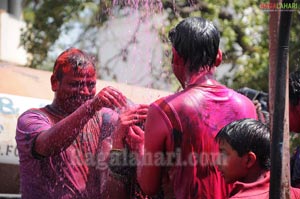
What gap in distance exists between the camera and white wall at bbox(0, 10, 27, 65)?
13.9 m

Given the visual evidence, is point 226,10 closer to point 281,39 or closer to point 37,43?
point 37,43

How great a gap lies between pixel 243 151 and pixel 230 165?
8 cm

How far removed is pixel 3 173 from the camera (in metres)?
5.07

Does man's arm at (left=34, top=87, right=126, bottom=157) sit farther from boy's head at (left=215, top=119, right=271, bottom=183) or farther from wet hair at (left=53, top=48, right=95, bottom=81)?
boy's head at (left=215, top=119, right=271, bottom=183)

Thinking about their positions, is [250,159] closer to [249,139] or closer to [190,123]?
[249,139]

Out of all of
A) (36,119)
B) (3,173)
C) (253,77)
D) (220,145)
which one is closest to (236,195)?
(220,145)

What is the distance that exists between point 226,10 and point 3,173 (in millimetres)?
4683

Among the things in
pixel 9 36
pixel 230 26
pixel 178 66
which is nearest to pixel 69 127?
pixel 178 66

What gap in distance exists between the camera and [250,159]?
2678 millimetres

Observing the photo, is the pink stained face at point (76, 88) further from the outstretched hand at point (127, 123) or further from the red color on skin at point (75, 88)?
the outstretched hand at point (127, 123)

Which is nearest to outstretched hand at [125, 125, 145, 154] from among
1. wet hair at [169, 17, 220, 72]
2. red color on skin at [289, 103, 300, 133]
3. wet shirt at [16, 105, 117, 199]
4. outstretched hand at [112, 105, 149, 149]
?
outstretched hand at [112, 105, 149, 149]

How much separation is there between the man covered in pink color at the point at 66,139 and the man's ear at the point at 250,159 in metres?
0.96

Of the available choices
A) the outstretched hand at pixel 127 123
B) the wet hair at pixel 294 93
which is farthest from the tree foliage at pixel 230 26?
the outstretched hand at pixel 127 123

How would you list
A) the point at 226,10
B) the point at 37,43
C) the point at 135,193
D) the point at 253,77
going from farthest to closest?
the point at 37,43, the point at 226,10, the point at 253,77, the point at 135,193
